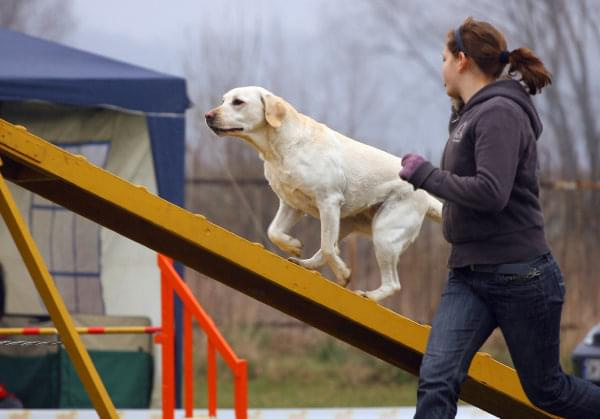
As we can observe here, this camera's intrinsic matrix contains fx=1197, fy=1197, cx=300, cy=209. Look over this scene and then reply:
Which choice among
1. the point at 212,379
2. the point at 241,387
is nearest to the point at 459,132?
the point at 241,387

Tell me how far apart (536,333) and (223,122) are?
1379 mm

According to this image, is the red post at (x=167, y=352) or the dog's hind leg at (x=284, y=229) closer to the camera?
the dog's hind leg at (x=284, y=229)

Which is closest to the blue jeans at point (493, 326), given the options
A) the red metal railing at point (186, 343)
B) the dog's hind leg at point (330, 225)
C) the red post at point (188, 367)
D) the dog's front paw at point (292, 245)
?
the dog's hind leg at point (330, 225)

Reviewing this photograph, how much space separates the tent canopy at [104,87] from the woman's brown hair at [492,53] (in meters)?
4.35

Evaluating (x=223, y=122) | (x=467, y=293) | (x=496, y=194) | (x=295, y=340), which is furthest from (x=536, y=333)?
(x=295, y=340)

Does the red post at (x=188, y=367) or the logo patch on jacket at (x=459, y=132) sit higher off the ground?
the logo patch on jacket at (x=459, y=132)

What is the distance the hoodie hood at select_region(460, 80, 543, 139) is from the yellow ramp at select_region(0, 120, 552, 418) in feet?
2.66

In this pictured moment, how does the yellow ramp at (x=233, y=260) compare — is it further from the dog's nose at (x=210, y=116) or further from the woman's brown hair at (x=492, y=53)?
the woman's brown hair at (x=492, y=53)

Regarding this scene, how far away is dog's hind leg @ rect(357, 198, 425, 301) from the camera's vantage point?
4.50 metres

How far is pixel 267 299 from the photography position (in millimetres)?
4445

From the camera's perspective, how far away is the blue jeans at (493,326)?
3.64 meters

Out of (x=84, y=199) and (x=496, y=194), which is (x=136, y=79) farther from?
(x=496, y=194)

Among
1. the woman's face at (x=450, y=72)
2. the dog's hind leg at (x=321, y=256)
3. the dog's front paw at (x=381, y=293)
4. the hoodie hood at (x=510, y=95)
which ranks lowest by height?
the dog's front paw at (x=381, y=293)

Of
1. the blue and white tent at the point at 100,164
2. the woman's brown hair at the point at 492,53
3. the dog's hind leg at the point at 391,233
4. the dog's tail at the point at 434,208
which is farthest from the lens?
the blue and white tent at the point at 100,164
